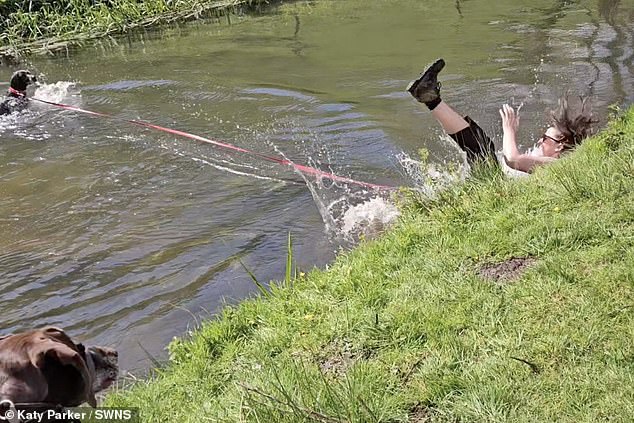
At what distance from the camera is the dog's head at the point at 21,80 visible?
394 inches

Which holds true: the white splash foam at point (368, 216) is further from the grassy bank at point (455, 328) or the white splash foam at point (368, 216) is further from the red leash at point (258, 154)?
the grassy bank at point (455, 328)

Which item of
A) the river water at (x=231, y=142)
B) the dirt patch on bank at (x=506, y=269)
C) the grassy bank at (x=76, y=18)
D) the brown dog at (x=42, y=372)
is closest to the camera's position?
the brown dog at (x=42, y=372)

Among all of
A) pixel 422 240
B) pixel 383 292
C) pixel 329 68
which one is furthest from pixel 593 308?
pixel 329 68

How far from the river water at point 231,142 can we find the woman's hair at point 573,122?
42.0 inches

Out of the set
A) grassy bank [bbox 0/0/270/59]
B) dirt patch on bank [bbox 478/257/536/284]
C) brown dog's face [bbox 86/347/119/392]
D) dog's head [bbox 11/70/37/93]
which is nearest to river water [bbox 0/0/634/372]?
dog's head [bbox 11/70/37/93]

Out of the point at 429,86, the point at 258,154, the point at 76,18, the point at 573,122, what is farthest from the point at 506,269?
the point at 76,18

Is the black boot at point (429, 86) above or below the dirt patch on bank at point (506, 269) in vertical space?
above

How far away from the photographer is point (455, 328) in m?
3.21

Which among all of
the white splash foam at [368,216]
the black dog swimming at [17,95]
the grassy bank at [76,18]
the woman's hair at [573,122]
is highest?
the grassy bank at [76,18]

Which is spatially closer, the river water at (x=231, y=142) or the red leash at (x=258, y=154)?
the river water at (x=231, y=142)

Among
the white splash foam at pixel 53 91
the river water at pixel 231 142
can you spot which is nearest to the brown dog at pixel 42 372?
the river water at pixel 231 142

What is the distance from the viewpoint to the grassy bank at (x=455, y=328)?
2684 mm

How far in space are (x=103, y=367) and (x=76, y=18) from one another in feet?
49.8

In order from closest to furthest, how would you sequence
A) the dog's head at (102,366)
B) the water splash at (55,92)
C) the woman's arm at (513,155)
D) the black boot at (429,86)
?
the dog's head at (102,366) < the black boot at (429,86) < the woman's arm at (513,155) < the water splash at (55,92)
